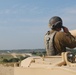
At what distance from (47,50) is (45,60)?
2.88 feet

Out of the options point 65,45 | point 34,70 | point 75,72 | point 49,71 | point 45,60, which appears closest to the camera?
point 75,72

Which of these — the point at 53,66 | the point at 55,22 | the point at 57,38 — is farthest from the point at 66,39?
the point at 53,66

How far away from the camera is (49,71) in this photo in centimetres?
640

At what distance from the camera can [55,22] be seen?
8.31m

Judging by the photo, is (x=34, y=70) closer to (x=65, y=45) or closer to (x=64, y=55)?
(x=64, y=55)

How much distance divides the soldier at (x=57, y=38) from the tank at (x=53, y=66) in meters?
0.55

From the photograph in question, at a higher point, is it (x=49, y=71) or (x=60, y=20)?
(x=60, y=20)

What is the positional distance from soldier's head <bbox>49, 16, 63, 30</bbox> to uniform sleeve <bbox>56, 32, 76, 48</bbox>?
17.5 inches

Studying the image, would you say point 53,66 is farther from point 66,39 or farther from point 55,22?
point 55,22

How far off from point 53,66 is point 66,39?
1.45 meters

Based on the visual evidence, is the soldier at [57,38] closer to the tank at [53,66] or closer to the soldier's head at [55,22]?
the soldier's head at [55,22]

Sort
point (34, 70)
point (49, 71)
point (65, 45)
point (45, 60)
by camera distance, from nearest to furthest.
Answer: point (49, 71) → point (34, 70) → point (45, 60) → point (65, 45)

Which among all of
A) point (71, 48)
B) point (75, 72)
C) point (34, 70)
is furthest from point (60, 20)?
point (75, 72)

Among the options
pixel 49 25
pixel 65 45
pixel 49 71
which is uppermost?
pixel 49 25
